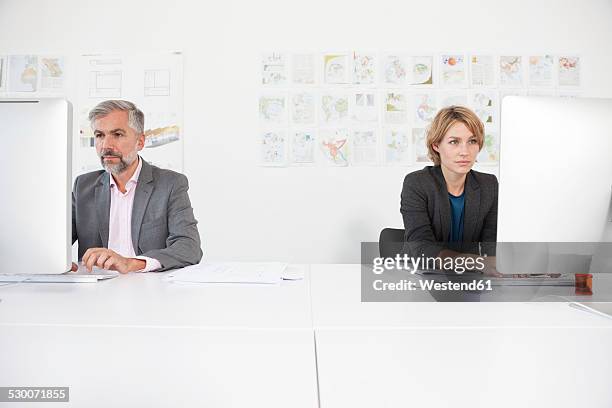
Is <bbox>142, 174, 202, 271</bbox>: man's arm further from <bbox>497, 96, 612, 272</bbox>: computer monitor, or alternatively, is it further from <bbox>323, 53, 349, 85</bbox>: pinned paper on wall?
<bbox>323, 53, 349, 85</bbox>: pinned paper on wall

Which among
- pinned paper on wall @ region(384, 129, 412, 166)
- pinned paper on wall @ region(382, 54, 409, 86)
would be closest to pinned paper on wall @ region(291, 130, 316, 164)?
pinned paper on wall @ region(384, 129, 412, 166)

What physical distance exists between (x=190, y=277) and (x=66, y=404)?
0.60 metres

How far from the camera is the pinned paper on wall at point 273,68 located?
3391mm

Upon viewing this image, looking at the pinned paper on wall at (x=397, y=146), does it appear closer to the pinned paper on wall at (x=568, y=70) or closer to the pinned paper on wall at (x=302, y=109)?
the pinned paper on wall at (x=302, y=109)

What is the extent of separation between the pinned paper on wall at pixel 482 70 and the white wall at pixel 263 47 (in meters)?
0.08

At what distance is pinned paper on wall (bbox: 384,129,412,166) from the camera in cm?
342

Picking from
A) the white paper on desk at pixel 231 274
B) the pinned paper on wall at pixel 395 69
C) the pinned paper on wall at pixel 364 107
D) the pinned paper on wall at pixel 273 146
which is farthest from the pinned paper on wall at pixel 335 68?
the white paper on desk at pixel 231 274

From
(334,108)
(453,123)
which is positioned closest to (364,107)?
(334,108)

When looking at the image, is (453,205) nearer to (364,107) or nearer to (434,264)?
(434,264)

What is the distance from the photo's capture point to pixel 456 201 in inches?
88.9

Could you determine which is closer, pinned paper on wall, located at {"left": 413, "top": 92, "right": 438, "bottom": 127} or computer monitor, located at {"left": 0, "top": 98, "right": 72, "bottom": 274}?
computer monitor, located at {"left": 0, "top": 98, "right": 72, "bottom": 274}

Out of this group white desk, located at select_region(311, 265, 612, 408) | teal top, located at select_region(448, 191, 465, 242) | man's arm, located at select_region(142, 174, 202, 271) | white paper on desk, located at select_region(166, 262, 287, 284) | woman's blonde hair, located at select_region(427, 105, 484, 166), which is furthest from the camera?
woman's blonde hair, located at select_region(427, 105, 484, 166)

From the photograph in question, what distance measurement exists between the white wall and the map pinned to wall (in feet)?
0.23

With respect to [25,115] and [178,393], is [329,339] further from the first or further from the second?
[25,115]
